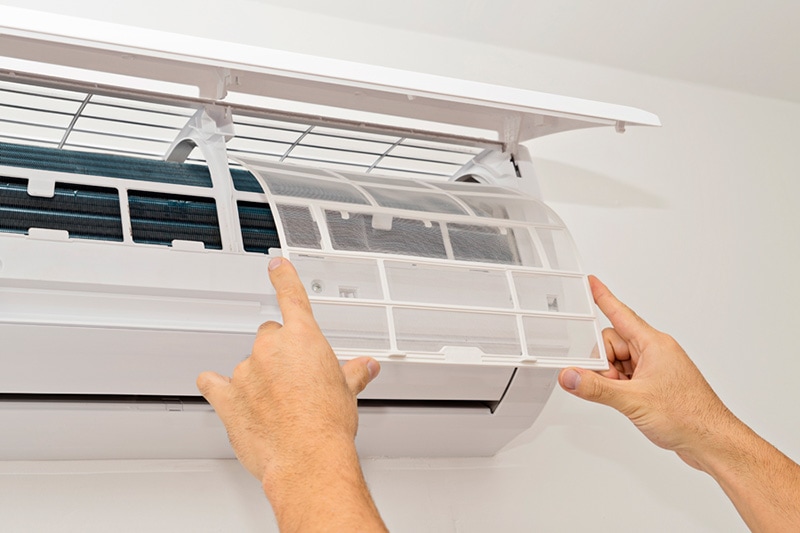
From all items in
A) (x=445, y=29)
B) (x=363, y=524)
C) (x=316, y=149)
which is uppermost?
(x=445, y=29)

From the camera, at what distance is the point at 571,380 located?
0.99 meters

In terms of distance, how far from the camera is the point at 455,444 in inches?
51.6

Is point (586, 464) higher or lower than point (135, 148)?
lower

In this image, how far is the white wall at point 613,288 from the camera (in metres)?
1.22

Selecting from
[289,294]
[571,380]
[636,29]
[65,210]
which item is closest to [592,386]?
[571,380]

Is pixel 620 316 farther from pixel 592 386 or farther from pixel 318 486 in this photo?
pixel 318 486

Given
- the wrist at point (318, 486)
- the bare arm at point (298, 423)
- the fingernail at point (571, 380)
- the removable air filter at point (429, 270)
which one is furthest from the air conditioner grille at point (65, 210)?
the fingernail at point (571, 380)

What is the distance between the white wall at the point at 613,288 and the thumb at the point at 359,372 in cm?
48

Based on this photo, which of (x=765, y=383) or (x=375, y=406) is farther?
(x=765, y=383)

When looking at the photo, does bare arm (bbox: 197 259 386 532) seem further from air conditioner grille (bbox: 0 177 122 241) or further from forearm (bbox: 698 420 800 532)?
forearm (bbox: 698 420 800 532)

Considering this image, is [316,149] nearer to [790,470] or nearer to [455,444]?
[455,444]

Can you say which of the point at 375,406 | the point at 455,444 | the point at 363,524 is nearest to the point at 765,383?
the point at 455,444

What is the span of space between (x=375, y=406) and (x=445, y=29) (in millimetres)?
887

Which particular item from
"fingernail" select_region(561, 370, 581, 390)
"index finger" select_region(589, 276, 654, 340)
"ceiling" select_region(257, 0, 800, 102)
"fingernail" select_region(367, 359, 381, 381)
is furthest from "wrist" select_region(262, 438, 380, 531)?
"ceiling" select_region(257, 0, 800, 102)
